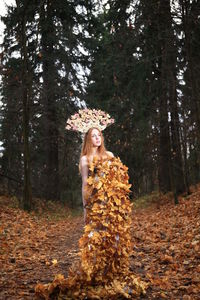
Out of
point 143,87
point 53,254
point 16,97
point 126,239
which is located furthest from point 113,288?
point 143,87

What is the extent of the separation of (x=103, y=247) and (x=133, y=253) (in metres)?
2.76

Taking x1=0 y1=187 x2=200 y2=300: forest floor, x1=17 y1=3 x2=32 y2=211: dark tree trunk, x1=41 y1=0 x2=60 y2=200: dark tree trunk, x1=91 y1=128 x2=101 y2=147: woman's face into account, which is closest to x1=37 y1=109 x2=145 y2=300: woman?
x1=91 y1=128 x2=101 y2=147: woman's face

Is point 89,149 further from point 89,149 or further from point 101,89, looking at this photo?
point 101,89

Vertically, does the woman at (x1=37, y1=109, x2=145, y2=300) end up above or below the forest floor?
above

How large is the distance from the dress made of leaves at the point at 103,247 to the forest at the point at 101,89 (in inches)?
224

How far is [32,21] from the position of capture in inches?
688

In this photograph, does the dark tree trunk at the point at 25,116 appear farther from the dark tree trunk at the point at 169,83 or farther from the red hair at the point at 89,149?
the red hair at the point at 89,149

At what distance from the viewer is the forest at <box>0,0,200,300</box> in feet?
40.5

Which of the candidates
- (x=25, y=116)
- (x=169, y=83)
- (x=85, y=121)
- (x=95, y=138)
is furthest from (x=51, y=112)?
(x=95, y=138)

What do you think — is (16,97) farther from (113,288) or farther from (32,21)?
(113,288)

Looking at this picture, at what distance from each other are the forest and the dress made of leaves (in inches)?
224

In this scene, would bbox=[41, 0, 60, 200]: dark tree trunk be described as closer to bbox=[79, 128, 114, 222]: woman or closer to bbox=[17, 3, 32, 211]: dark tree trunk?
bbox=[17, 3, 32, 211]: dark tree trunk

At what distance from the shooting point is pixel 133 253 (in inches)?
279

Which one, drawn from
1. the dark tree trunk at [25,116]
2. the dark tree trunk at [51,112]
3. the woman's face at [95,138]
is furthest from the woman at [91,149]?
the dark tree trunk at [51,112]
